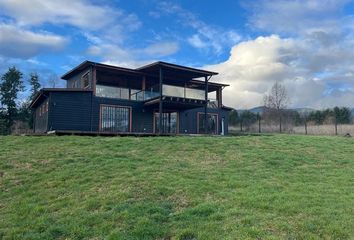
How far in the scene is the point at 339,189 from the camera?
951 centimetres

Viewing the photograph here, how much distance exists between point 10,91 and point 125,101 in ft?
76.5

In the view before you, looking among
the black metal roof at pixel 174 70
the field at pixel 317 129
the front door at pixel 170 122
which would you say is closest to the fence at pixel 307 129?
the field at pixel 317 129

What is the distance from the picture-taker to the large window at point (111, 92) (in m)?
25.4

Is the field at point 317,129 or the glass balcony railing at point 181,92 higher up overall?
the glass balcony railing at point 181,92

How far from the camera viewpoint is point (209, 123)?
31.8 metres

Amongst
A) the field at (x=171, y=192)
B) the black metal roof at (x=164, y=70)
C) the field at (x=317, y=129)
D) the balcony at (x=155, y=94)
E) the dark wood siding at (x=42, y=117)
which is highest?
the black metal roof at (x=164, y=70)

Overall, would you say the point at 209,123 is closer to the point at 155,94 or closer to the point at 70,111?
the point at 155,94

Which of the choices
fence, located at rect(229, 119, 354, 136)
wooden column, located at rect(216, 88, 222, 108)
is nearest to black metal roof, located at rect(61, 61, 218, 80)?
wooden column, located at rect(216, 88, 222, 108)

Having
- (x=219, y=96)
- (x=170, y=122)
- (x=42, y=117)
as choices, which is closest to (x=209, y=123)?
(x=219, y=96)

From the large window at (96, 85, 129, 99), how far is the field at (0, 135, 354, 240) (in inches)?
401

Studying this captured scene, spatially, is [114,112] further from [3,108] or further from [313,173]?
[3,108]

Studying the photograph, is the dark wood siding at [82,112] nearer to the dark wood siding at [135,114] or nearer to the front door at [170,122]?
the dark wood siding at [135,114]

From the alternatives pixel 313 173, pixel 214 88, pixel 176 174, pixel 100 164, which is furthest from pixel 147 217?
pixel 214 88

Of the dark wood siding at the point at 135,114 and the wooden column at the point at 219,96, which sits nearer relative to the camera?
the dark wood siding at the point at 135,114
